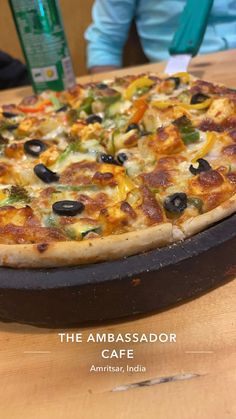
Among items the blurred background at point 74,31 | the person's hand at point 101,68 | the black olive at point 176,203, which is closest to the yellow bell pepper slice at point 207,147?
the black olive at point 176,203

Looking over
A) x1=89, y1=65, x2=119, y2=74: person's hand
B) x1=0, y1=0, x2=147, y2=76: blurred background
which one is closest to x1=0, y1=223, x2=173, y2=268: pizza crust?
x1=89, y1=65, x2=119, y2=74: person's hand

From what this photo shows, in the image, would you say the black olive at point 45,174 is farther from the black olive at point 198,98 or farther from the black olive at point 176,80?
the black olive at point 176,80

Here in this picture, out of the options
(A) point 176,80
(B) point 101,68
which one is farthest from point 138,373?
(B) point 101,68

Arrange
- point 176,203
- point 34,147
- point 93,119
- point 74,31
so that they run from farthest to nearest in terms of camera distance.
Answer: point 74,31
point 93,119
point 34,147
point 176,203

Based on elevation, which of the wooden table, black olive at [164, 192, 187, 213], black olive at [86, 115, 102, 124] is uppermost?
black olive at [86, 115, 102, 124]

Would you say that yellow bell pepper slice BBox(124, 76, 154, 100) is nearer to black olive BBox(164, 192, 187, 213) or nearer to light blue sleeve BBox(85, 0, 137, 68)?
black olive BBox(164, 192, 187, 213)

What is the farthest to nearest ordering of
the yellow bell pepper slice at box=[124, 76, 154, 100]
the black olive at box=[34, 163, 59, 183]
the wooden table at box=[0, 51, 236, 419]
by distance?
the yellow bell pepper slice at box=[124, 76, 154, 100], the black olive at box=[34, 163, 59, 183], the wooden table at box=[0, 51, 236, 419]

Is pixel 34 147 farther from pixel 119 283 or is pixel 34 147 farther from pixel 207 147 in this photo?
pixel 119 283

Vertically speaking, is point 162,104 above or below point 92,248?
above
